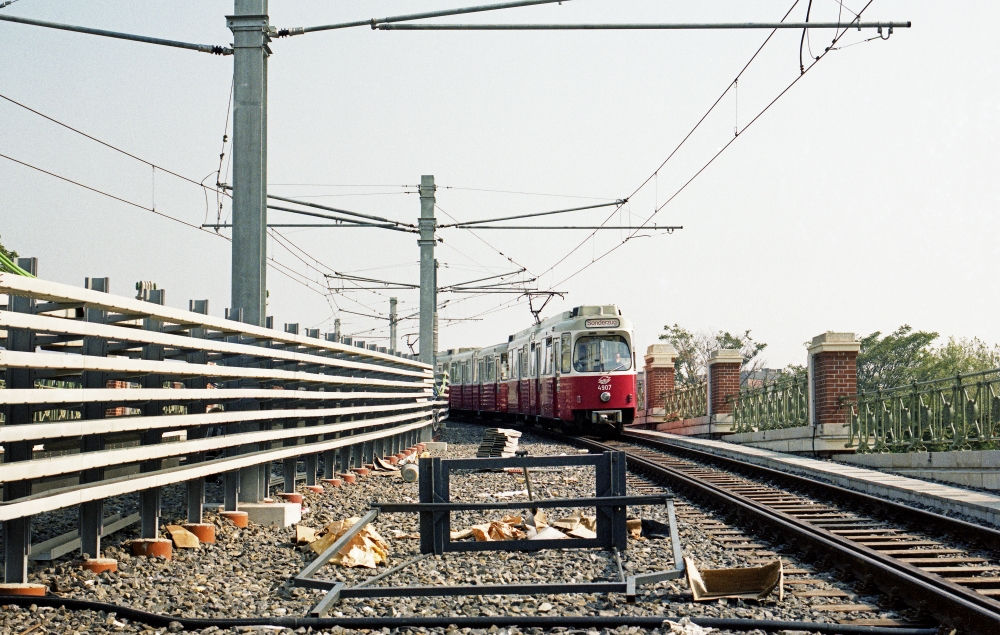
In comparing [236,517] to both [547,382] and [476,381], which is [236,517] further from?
[476,381]

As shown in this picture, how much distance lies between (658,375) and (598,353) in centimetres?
1056

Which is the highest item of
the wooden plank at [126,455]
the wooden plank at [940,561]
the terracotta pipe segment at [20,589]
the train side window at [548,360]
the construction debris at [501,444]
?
the train side window at [548,360]

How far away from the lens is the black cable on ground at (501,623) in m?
5.43

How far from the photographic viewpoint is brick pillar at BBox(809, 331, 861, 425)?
19.8m

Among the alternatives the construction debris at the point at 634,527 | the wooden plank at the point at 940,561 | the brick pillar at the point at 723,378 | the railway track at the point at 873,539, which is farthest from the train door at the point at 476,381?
the wooden plank at the point at 940,561

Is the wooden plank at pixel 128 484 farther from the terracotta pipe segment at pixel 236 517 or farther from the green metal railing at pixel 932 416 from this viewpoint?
the green metal railing at pixel 932 416

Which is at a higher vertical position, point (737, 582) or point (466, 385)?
point (466, 385)

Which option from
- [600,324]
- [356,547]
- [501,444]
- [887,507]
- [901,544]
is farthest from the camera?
[600,324]

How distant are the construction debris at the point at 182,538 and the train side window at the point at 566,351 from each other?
743 inches

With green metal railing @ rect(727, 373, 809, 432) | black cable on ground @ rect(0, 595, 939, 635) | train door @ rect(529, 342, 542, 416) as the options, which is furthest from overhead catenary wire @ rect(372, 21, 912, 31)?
train door @ rect(529, 342, 542, 416)

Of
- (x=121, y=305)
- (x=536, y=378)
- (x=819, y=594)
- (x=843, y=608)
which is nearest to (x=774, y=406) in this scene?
(x=536, y=378)

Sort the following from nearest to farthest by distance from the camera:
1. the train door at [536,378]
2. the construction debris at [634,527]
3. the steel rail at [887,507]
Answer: the steel rail at [887,507] → the construction debris at [634,527] → the train door at [536,378]

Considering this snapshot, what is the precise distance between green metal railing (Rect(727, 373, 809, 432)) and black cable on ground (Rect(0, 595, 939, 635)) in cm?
1606

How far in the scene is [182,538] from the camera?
7.86m
